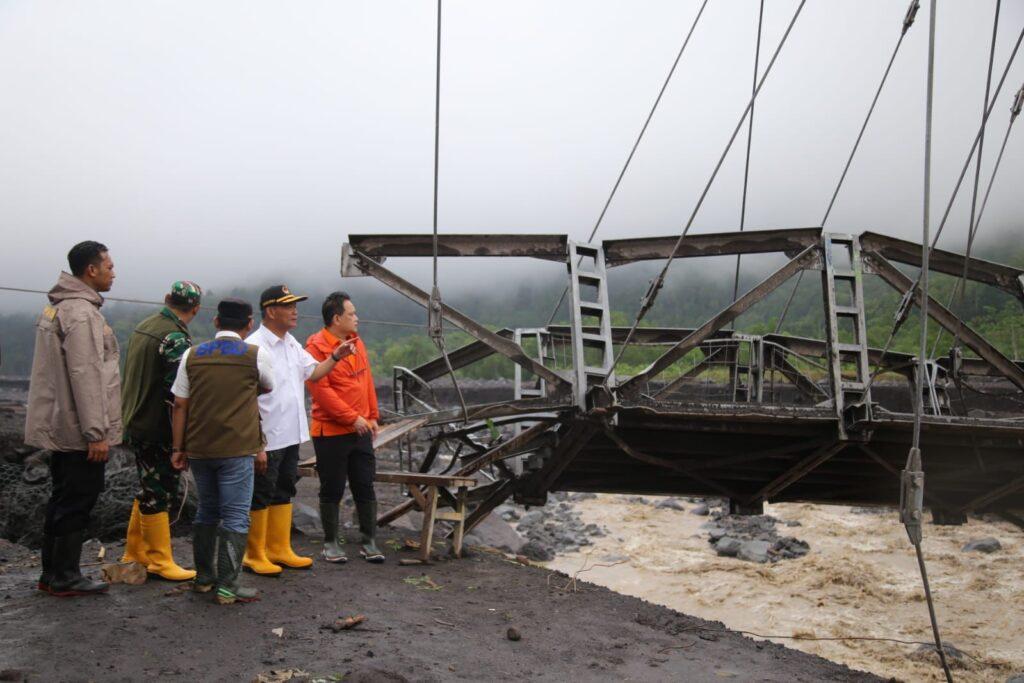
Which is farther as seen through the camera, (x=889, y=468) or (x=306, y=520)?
(x=306, y=520)

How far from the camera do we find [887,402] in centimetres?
2423

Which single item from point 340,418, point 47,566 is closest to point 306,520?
point 340,418

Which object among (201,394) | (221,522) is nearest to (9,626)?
(221,522)

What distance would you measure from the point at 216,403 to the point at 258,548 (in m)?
1.40

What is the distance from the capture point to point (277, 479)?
19.0 feet

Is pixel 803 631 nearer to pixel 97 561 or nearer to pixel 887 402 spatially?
pixel 97 561

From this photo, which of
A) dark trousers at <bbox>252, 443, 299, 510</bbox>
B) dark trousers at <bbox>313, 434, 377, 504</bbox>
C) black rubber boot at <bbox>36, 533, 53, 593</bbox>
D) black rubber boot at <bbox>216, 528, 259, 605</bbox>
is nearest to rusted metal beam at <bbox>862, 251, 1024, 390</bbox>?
dark trousers at <bbox>313, 434, 377, 504</bbox>

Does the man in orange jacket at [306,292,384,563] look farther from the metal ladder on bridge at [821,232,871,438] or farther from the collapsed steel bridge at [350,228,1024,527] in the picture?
the metal ladder on bridge at [821,232,871,438]

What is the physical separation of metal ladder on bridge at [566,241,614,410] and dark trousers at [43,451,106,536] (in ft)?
12.3

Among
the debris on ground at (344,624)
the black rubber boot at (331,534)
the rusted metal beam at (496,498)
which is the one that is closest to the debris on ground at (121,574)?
the debris on ground at (344,624)

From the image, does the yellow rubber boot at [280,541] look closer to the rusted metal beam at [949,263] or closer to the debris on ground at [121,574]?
the debris on ground at [121,574]

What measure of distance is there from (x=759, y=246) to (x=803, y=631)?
6.26 metres

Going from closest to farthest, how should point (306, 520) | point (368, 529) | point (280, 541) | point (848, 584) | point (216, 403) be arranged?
point (216, 403) → point (280, 541) → point (368, 529) → point (306, 520) → point (848, 584)

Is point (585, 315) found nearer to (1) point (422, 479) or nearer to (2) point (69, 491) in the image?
(1) point (422, 479)
